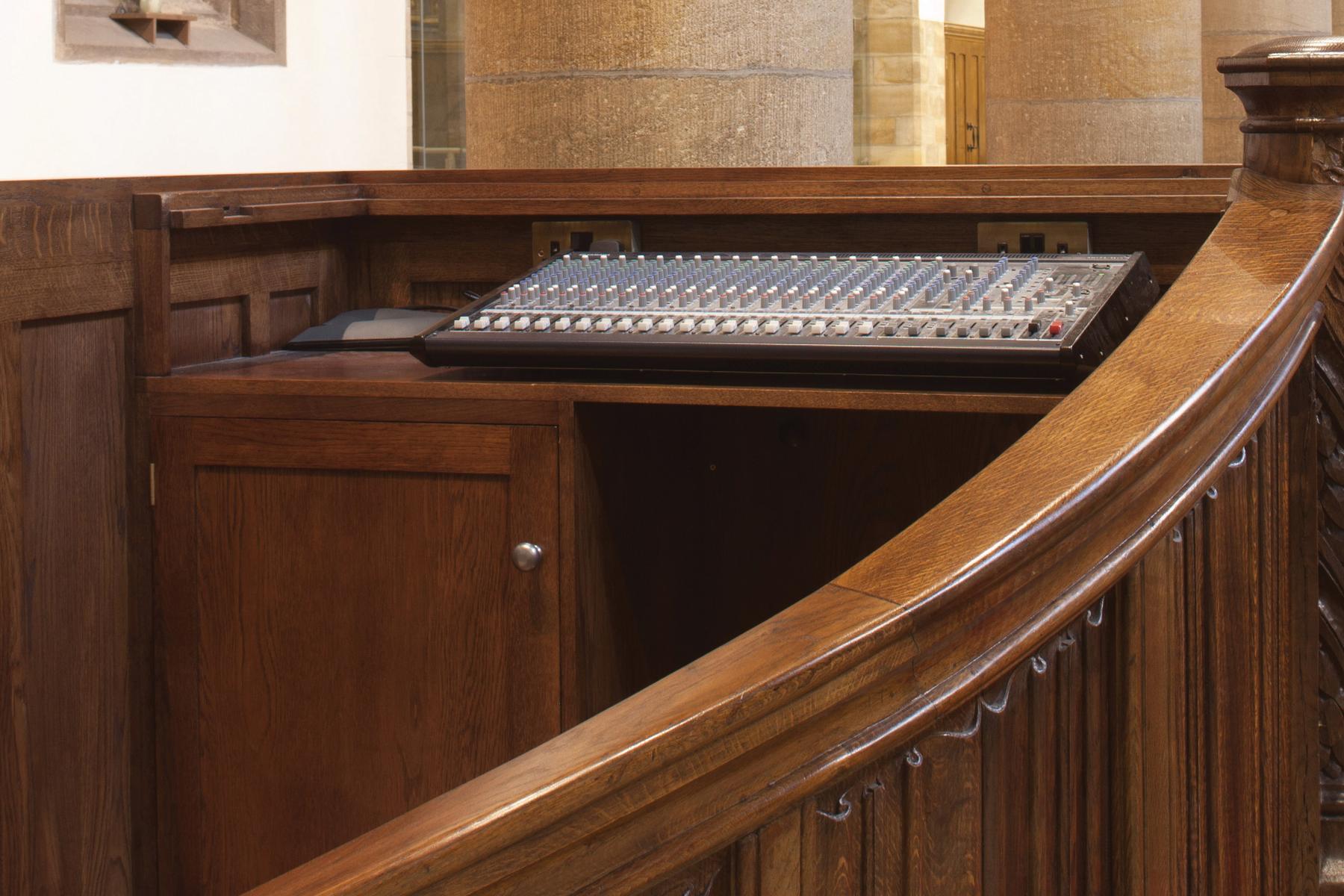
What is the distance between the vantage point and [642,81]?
3.52m

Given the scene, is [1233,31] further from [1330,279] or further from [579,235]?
[1330,279]

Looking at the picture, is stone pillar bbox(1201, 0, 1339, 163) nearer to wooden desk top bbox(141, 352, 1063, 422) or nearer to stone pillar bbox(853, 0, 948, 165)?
stone pillar bbox(853, 0, 948, 165)

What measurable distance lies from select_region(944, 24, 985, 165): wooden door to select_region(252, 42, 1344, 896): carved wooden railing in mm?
15404

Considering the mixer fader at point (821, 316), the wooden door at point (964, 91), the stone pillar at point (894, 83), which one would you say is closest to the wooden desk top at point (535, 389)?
the mixer fader at point (821, 316)

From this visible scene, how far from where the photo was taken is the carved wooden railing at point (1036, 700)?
2.54 ft

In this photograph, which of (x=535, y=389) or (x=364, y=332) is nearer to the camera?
(x=535, y=389)

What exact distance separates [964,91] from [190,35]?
9200 millimetres

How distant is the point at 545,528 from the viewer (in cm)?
213

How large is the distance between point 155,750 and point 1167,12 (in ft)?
21.7

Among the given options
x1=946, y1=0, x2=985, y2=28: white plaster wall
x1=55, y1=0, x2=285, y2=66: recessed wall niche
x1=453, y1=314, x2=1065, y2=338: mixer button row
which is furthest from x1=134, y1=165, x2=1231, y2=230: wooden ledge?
x1=946, y1=0, x2=985, y2=28: white plaster wall

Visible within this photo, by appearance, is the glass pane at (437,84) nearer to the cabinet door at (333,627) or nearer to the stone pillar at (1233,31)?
the stone pillar at (1233,31)

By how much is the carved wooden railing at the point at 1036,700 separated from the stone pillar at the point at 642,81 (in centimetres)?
213

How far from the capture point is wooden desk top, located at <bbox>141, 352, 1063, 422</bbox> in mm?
1965

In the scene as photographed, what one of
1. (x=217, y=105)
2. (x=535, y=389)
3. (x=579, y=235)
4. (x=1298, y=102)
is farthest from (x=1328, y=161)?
(x=217, y=105)
